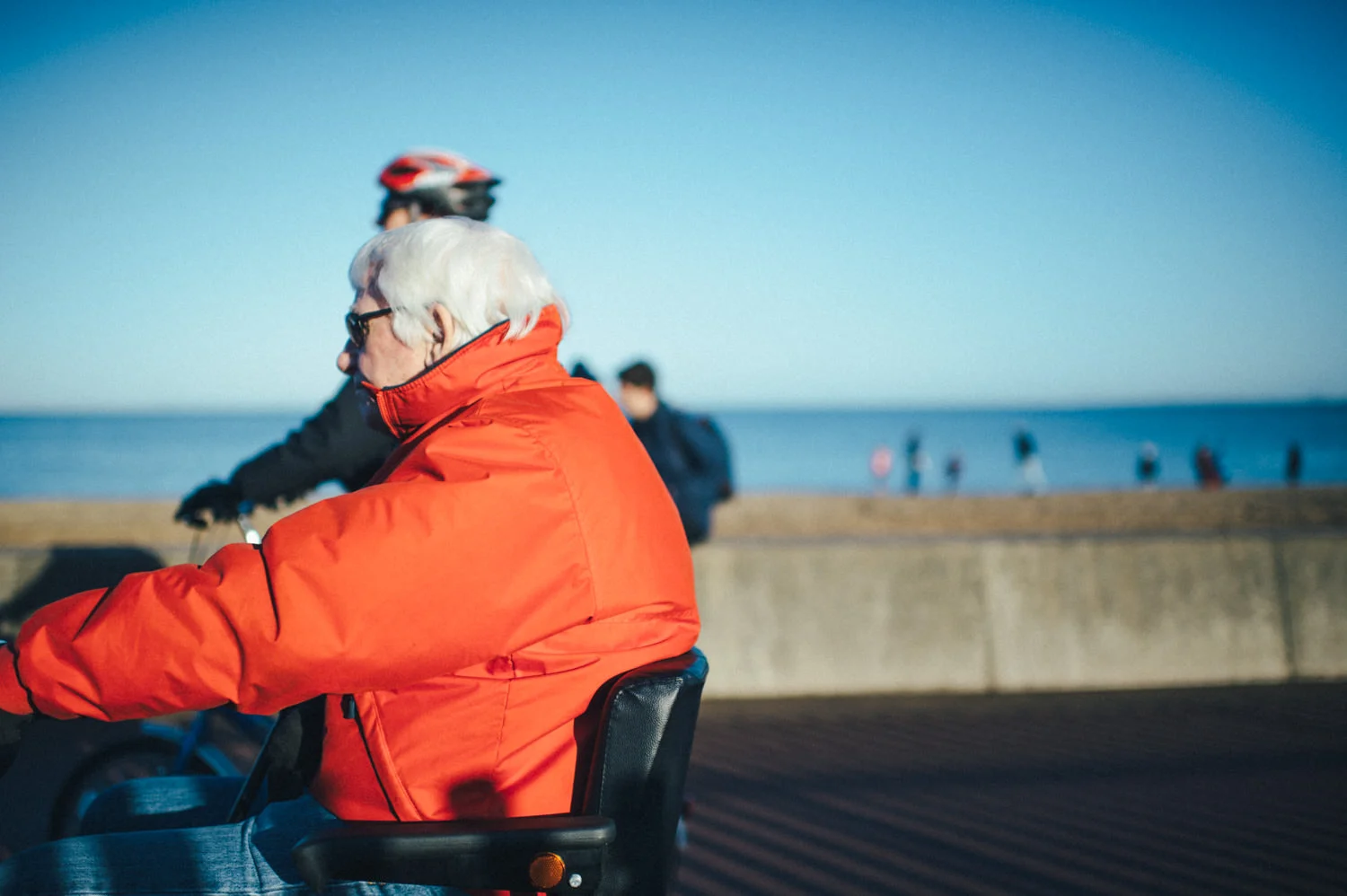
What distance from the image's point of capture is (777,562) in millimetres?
6684

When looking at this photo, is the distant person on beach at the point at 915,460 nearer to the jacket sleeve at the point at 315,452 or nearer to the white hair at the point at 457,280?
the jacket sleeve at the point at 315,452

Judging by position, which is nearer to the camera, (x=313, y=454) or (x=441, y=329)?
(x=441, y=329)

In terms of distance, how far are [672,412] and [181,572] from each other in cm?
429

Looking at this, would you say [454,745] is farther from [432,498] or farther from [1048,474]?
[1048,474]

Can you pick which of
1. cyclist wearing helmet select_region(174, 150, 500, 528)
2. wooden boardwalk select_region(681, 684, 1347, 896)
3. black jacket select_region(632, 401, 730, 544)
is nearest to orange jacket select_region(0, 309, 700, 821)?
cyclist wearing helmet select_region(174, 150, 500, 528)

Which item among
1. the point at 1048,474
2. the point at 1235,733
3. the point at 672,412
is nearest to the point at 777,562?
the point at 672,412

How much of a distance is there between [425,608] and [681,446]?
4.12 meters

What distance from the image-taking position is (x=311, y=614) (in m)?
1.58

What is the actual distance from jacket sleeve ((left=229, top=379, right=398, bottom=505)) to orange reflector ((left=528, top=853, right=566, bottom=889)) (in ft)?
5.84

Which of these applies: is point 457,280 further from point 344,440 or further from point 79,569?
point 79,569

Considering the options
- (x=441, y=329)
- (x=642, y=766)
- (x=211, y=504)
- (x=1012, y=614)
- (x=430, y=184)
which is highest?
(x=430, y=184)

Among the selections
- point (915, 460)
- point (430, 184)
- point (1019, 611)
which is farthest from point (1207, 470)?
point (430, 184)

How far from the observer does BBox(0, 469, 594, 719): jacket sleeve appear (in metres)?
1.57

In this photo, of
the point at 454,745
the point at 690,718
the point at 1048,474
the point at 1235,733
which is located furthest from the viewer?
the point at 1048,474
